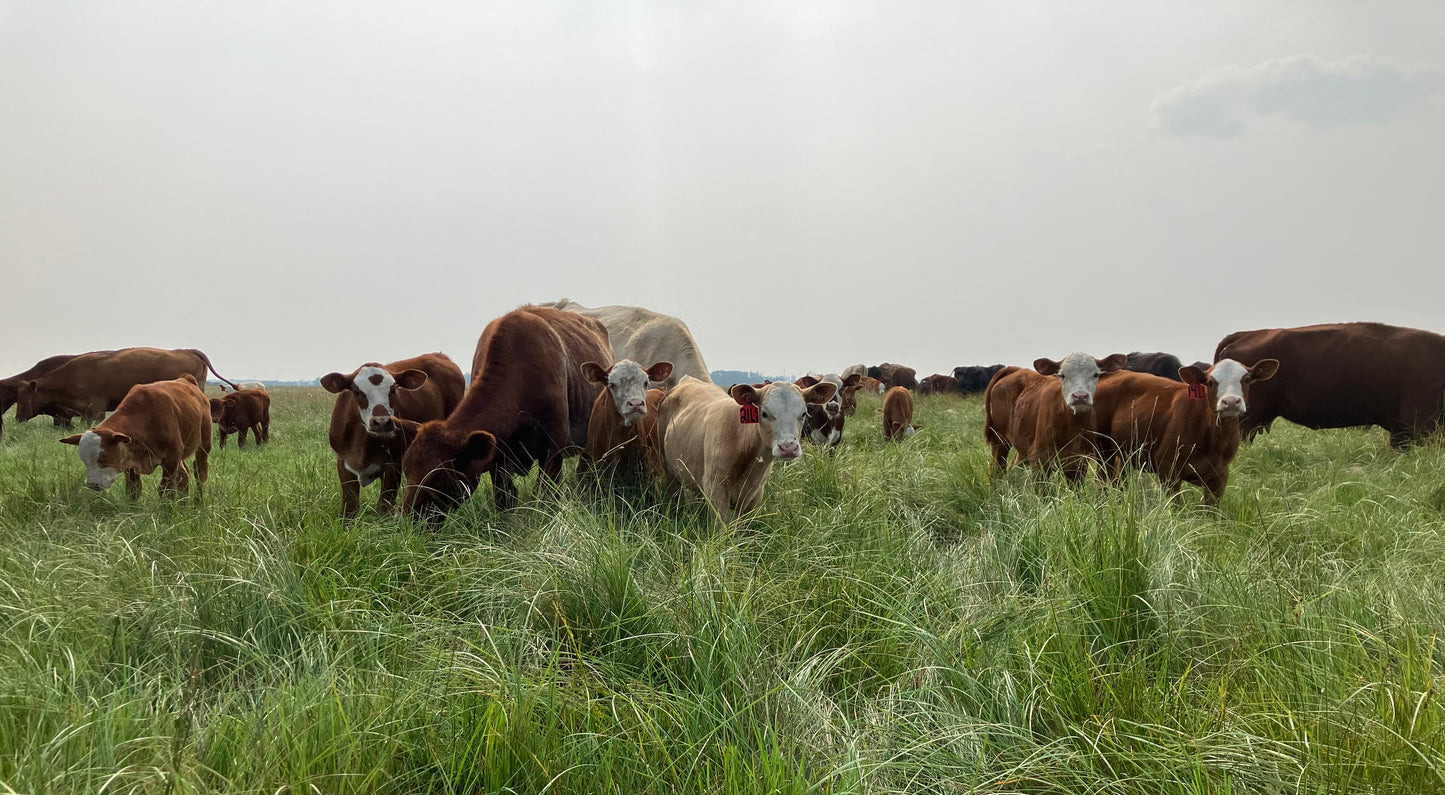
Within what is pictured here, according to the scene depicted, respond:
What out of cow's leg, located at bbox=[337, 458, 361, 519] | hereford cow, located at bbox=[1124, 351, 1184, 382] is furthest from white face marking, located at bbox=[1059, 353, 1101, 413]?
hereford cow, located at bbox=[1124, 351, 1184, 382]

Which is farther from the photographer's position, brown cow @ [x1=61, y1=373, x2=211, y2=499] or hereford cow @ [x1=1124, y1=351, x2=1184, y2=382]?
hereford cow @ [x1=1124, y1=351, x2=1184, y2=382]

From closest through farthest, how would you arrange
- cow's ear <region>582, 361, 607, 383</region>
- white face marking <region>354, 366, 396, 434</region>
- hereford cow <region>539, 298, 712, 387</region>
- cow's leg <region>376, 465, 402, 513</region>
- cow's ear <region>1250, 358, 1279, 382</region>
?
white face marking <region>354, 366, 396, 434</region>
cow's leg <region>376, 465, 402, 513</region>
cow's ear <region>582, 361, 607, 383</region>
cow's ear <region>1250, 358, 1279, 382</region>
hereford cow <region>539, 298, 712, 387</region>

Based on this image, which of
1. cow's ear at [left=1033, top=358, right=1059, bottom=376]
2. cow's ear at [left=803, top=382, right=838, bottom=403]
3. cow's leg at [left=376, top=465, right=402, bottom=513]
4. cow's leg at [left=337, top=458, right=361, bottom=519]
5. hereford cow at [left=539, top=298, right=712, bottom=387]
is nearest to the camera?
cow's ear at [left=803, top=382, right=838, bottom=403]

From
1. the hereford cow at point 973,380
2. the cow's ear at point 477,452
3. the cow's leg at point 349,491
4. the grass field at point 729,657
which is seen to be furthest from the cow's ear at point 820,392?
the hereford cow at point 973,380

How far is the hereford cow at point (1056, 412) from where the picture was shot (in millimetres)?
7918

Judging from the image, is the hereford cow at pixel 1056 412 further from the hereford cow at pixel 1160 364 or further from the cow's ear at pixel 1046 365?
the hereford cow at pixel 1160 364

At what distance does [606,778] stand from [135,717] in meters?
1.55

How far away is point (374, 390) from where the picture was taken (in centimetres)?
691

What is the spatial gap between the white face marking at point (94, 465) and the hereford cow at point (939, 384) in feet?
121

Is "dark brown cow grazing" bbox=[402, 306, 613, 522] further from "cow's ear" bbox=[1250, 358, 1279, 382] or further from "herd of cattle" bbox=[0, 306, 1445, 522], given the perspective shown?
"cow's ear" bbox=[1250, 358, 1279, 382]

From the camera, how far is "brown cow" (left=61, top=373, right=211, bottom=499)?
7.66 m

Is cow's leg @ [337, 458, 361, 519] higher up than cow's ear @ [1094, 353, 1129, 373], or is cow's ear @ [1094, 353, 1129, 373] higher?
cow's ear @ [1094, 353, 1129, 373]

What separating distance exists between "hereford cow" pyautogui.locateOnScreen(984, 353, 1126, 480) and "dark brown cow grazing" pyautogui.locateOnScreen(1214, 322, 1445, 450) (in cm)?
495

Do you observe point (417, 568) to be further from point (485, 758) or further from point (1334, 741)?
point (1334, 741)
